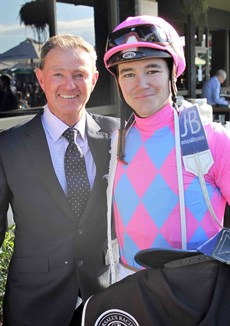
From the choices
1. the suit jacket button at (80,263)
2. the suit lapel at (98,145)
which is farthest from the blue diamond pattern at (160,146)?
the suit jacket button at (80,263)

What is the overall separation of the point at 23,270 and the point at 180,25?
981cm

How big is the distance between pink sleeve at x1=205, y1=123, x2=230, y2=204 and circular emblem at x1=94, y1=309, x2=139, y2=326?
511mm

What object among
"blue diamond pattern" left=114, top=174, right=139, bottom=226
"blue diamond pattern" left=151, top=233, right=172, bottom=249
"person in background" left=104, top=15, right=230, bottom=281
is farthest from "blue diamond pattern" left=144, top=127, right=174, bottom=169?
"blue diamond pattern" left=151, top=233, right=172, bottom=249

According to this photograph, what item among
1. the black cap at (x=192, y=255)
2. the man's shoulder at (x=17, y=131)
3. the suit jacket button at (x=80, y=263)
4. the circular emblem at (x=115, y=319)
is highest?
the man's shoulder at (x=17, y=131)

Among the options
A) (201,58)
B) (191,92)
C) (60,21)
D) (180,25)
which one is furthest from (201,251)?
(201,58)

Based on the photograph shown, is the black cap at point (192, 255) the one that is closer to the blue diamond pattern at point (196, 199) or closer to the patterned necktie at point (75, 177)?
the blue diamond pattern at point (196, 199)

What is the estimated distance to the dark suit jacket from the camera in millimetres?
1833

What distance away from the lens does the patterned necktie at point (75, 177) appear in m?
1.87

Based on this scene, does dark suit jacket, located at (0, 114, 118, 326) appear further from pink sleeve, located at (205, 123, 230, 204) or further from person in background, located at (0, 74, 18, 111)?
person in background, located at (0, 74, 18, 111)

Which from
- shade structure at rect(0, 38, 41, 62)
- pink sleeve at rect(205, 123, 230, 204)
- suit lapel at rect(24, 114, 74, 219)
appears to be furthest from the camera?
shade structure at rect(0, 38, 41, 62)

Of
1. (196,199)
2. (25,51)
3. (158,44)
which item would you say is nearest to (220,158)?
(196,199)

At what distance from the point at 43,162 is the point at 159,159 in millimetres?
601

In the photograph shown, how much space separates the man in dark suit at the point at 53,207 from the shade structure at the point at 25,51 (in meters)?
4.14

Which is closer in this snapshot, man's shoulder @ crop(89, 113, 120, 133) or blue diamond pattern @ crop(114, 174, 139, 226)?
blue diamond pattern @ crop(114, 174, 139, 226)
